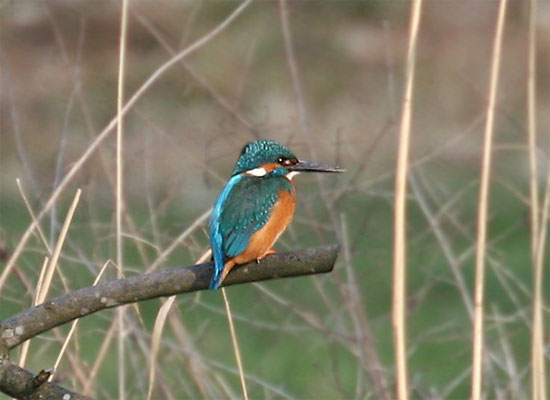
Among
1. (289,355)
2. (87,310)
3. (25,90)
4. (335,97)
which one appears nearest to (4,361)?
(87,310)

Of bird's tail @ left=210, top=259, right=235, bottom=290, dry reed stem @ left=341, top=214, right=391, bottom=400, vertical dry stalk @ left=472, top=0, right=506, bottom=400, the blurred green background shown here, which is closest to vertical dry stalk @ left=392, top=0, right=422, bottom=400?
vertical dry stalk @ left=472, top=0, right=506, bottom=400

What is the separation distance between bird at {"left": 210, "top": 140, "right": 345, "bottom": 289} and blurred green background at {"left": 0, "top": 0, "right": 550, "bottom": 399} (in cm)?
21

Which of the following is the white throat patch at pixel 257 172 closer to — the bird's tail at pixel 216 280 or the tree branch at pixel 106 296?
the bird's tail at pixel 216 280

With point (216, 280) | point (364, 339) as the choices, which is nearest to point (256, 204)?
point (364, 339)

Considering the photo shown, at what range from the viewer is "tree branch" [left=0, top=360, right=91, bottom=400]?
172 cm

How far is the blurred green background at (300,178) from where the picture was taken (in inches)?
123

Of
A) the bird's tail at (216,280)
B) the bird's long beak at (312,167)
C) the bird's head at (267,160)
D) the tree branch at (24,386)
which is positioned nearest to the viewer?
the tree branch at (24,386)

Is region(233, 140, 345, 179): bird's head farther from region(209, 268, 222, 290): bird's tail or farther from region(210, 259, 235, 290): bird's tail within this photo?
region(209, 268, 222, 290): bird's tail

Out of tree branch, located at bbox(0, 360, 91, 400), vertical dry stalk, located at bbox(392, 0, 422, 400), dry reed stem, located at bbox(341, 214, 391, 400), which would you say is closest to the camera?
tree branch, located at bbox(0, 360, 91, 400)

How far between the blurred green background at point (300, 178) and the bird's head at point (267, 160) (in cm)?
21

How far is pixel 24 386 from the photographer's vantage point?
1.73 meters

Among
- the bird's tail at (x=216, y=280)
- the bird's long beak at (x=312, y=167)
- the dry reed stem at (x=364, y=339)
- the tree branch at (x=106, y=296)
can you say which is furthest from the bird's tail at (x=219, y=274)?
the dry reed stem at (x=364, y=339)

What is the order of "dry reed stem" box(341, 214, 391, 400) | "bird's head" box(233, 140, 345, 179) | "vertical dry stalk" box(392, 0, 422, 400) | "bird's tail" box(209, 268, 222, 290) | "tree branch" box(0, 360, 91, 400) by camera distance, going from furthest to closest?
"dry reed stem" box(341, 214, 391, 400) < "bird's head" box(233, 140, 345, 179) < "vertical dry stalk" box(392, 0, 422, 400) < "bird's tail" box(209, 268, 222, 290) < "tree branch" box(0, 360, 91, 400)

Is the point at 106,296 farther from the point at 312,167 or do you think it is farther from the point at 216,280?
the point at 312,167
